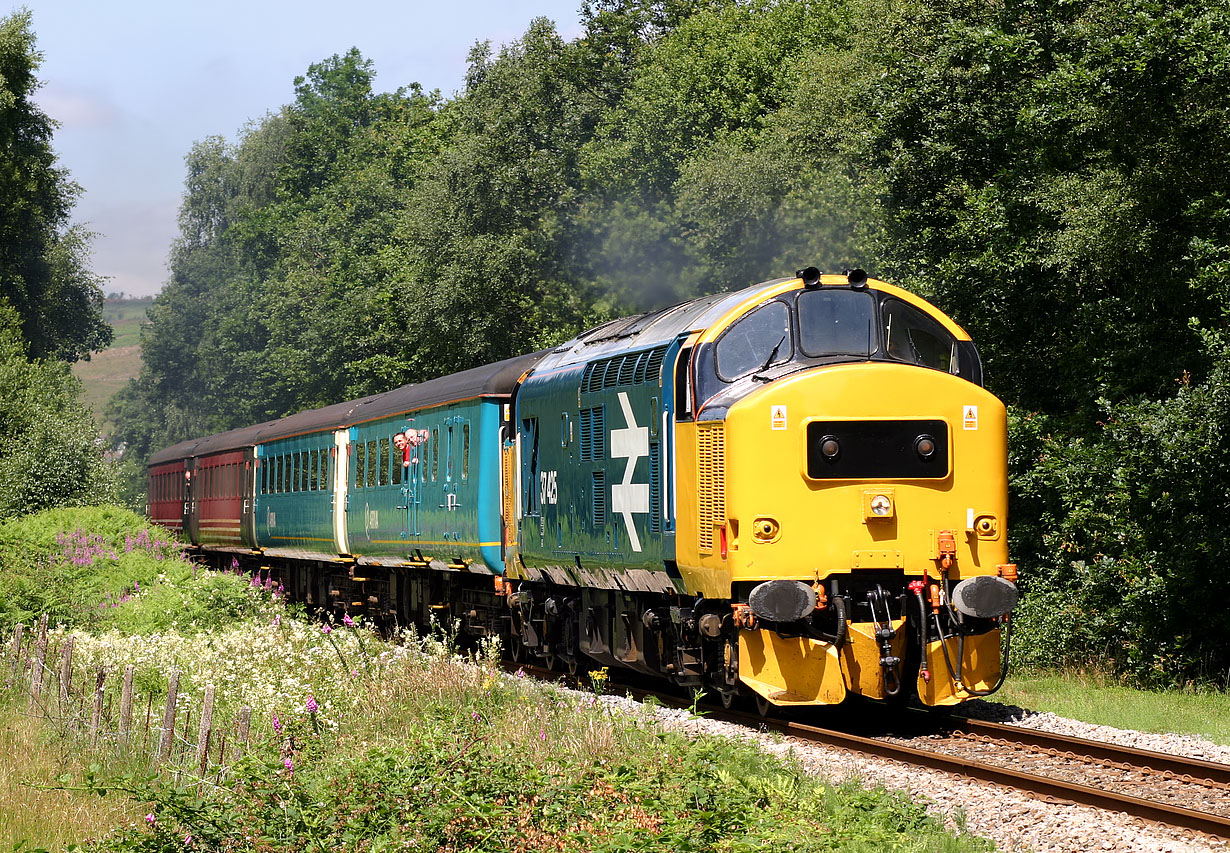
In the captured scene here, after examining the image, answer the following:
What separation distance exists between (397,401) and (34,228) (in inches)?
1366

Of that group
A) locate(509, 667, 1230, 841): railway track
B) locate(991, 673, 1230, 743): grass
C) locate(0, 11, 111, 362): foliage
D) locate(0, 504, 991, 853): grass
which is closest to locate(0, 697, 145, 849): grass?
locate(0, 504, 991, 853): grass

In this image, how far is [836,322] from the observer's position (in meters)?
12.8

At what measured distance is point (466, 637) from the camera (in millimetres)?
21625

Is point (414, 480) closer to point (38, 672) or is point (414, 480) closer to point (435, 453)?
point (435, 453)

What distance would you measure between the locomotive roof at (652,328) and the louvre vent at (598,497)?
1.30 metres

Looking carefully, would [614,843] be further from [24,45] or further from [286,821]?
[24,45]

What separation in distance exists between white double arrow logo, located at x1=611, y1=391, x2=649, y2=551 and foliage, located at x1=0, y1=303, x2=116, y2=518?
82.9 ft

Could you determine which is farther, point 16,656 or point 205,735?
point 16,656

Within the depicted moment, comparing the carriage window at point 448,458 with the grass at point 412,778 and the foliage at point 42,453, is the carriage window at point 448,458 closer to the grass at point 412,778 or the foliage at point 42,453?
the grass at point 412,778

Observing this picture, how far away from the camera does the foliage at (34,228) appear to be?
47656mm

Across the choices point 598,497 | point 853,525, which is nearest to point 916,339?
point 853,525

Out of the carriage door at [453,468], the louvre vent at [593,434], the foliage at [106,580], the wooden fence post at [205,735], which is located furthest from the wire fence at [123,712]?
the carriage door at [453,468]

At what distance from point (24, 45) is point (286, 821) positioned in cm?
4499

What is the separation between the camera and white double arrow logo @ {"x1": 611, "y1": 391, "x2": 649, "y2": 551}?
1380 centimetres
